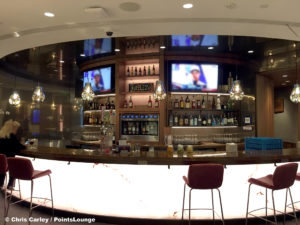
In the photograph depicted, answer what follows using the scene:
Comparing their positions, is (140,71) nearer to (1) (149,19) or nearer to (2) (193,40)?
(2) (193,40)

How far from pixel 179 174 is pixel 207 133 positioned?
136 inches

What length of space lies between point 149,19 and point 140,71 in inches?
105

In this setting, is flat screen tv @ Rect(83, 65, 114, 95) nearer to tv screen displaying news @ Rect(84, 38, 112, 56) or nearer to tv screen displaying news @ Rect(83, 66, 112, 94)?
A: tv screen displaying news @ Rect(83, 66, 112, 94)

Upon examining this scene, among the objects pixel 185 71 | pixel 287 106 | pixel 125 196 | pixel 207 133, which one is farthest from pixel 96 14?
pixel 287 106

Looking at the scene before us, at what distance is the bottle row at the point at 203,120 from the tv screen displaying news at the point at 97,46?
8.10 feet

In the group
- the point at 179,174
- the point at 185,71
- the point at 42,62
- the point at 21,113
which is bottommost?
the point at 179,174

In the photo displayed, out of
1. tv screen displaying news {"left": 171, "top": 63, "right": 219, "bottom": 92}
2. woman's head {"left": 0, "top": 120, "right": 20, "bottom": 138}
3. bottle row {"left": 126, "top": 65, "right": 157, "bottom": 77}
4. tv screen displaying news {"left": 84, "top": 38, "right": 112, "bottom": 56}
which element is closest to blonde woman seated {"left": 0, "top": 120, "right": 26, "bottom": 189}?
woman's head {"left": 0, "top": 120, "right": 20, "bottom": 138}

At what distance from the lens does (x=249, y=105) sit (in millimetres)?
6324

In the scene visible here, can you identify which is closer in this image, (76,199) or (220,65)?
(76,199)

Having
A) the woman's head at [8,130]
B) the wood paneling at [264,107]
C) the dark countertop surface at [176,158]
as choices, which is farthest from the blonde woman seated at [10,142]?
the wood paneling at [264,107]

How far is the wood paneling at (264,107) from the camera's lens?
652 centimetres

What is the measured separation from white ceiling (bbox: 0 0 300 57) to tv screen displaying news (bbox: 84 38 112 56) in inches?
62.2

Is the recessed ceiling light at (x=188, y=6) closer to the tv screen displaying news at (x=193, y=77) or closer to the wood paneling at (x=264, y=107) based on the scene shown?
the tv screen displaying news at (x=193, y=77)

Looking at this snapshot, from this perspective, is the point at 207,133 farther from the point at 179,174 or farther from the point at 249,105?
the point at 179,174
